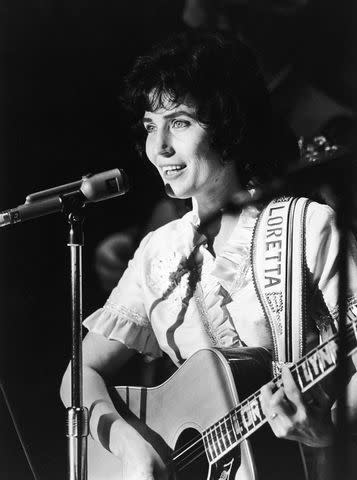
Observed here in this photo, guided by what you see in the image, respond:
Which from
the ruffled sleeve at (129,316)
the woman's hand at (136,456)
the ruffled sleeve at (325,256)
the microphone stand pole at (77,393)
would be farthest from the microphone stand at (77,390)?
the ruffled sleeve at (325,256)

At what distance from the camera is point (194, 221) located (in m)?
1.65

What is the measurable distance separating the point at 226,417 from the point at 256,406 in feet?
0.25

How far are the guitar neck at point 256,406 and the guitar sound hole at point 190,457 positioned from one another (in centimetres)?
2

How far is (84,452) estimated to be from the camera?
147cm

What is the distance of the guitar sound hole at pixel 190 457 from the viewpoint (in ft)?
4.67

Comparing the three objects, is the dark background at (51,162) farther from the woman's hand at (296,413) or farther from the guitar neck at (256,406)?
the woman's hand at (296,413)

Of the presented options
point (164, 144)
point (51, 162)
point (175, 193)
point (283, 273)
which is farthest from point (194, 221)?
point (51, 162)

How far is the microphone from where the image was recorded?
1.43 meters

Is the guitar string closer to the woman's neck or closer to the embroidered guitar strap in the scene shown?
the embroidered guitar strap

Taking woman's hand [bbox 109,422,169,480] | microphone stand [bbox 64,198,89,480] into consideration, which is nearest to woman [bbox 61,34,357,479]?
woman's hand [bbox 109,422,169,480]

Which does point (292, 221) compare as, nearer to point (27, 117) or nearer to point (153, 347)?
point (153, 347)

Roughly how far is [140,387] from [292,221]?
0.50 meters

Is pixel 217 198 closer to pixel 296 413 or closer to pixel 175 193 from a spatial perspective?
pixel 175 193

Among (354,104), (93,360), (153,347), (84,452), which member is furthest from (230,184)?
(84,452)
